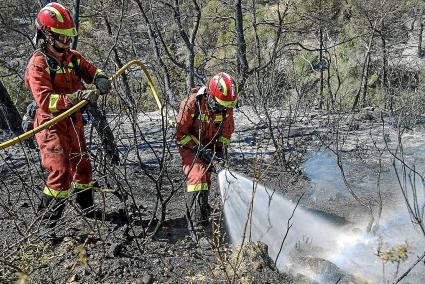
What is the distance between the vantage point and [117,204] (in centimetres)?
503

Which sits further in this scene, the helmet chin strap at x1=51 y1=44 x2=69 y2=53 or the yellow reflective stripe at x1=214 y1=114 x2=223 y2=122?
the yellow reflective stripe at x1=214 y1=114 x2=223 y2=122

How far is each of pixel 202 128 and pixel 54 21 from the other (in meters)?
1.54

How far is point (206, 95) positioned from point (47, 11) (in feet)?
5.20

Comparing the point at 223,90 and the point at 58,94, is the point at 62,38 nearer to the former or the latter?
the point at 58,94

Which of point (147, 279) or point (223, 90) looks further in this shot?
point (223, 90)

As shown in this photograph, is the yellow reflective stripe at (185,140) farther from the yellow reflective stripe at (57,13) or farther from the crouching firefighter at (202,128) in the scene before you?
the yellow reflective stripe at (57,13)

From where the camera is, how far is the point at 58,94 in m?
3.75

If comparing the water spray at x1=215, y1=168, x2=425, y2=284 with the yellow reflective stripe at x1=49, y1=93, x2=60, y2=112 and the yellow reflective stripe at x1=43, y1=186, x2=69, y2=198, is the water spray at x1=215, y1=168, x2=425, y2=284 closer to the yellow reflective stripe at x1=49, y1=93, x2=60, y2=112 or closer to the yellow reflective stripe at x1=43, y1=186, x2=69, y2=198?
the yellow reflective stripe at x1=43, y1=186, x2=69, y2=198

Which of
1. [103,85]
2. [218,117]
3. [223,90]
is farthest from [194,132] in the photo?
[103,85]

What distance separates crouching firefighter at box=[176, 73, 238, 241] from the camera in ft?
14.0

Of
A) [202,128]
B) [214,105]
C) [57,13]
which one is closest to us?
[57,13]

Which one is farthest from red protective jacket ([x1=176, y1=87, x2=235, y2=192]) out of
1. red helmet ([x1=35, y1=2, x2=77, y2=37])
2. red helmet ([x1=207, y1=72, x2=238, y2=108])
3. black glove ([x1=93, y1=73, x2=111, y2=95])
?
red helmet ([x1=35, y1=2, x2=77, y2=37])

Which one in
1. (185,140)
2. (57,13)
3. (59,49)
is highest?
(57,13)

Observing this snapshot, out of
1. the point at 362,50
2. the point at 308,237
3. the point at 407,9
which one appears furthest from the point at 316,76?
the point at 308,237
